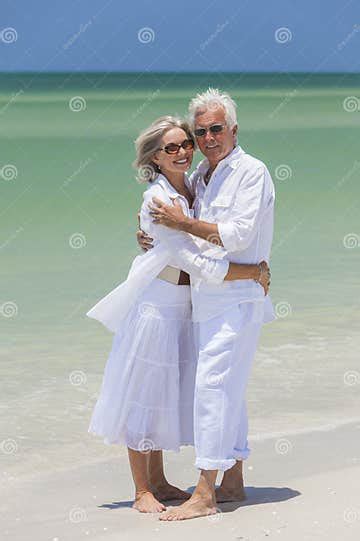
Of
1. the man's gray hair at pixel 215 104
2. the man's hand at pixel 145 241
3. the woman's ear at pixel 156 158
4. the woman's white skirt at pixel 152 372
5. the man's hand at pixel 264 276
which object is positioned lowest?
the woman's white skirt at pixel 152 372

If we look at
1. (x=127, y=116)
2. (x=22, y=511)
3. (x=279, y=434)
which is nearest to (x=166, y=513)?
(x=22, y=511)

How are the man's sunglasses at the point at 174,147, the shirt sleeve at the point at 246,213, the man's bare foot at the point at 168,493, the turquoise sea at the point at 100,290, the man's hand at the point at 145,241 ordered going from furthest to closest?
the turquoise sea at the point at 100,290 → the man's bare foot at the point at 168,493 → the man's hand at the point at 145,241 → the man's sunglasses at the point at 174,147 → the shirt sleeve at the point at 246,213

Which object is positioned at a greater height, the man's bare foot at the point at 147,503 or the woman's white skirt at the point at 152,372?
the woman's white skirt at the point at 152,372

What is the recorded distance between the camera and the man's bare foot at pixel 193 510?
15.5ft

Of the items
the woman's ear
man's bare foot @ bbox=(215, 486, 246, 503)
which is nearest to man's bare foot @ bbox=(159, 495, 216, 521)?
man's bare foot @ bbox=(215, 486, 246, 503)

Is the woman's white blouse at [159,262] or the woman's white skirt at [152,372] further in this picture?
the woman's white skirt at [152,372]

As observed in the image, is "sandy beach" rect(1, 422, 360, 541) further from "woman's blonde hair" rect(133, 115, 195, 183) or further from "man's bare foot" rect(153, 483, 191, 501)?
"woman's blonde hair" rect(133, 115, 195, 183)

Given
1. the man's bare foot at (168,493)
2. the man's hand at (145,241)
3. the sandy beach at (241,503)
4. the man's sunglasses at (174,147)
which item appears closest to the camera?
the sandy beach at (241,503)

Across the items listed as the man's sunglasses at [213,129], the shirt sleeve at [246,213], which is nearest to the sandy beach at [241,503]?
the shirt sleeve at [246,213]

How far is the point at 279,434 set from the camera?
20.0 feet

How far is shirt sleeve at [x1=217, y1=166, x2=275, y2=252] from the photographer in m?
4.66

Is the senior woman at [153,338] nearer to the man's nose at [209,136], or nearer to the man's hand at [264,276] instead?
the man's hand at [264,276]

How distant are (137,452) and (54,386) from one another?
221cm

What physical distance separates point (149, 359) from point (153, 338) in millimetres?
81
